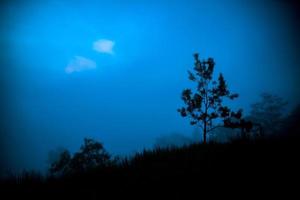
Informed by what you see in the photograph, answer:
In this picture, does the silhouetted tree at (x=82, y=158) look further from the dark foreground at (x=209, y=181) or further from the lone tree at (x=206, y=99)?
the dark foreground at (x=209, y=181)

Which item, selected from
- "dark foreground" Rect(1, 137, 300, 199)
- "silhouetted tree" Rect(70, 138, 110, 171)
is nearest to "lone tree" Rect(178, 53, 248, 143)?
"dark foreground" Rect(1, 137, 300, 199)

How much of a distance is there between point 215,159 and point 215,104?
10.2 metres

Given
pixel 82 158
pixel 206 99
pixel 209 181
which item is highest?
pixel 206 99

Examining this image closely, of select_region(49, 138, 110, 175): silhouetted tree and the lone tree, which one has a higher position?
the lone tree

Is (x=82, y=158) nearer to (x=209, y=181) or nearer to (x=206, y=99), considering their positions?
(x=206, y=99)

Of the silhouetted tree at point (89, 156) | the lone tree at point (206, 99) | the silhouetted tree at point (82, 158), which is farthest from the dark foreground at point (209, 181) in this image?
the silhouetted tree at point (89, 156)

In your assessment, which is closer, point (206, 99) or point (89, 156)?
point (206, 99)

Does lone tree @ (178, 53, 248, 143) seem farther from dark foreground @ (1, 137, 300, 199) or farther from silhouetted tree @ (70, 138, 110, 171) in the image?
silhouetted tree @ (70, 138, 110, 171)

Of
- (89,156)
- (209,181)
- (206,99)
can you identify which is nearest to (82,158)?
(89,156)

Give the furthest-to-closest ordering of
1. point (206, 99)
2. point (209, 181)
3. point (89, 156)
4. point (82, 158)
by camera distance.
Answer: point (89, 156), point (82, 158), point (206, 99), point (209, 181)

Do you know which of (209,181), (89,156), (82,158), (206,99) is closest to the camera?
(209,181)

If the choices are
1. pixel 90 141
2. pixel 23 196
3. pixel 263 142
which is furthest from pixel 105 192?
pixel 90 141

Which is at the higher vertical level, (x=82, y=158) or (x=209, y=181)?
(x=82, y=158)

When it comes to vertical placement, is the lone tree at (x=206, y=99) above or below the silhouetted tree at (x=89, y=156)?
above
